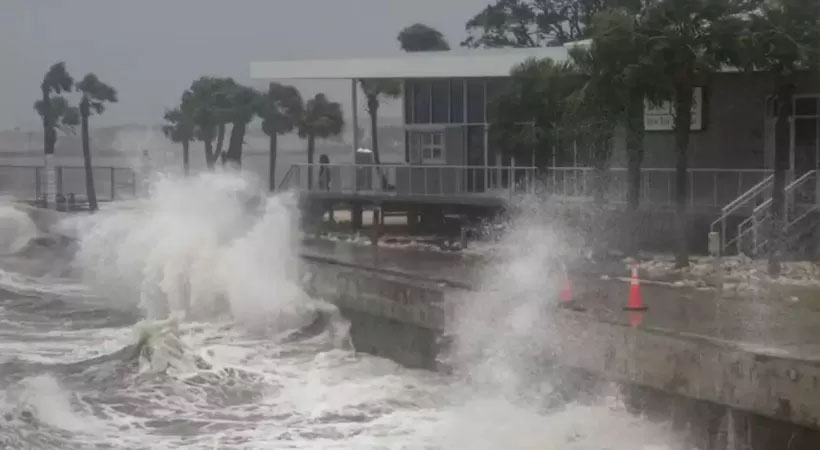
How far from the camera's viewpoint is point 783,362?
33.7 ft

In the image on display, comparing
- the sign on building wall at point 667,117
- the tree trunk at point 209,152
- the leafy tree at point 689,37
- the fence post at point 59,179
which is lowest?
the fence post at point 59,179

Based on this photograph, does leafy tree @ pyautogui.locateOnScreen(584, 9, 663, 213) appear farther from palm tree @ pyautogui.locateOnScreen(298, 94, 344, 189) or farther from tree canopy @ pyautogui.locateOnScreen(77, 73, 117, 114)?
tree canopy @ pyautogui.locateOnScreen(77, 73, 117, 114)

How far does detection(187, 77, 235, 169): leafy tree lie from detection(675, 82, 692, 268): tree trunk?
27.0 metres

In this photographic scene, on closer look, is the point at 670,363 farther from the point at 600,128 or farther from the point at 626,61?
the point at 600,128

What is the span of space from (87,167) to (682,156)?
34134 millimetres

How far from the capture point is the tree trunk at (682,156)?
18.5 m

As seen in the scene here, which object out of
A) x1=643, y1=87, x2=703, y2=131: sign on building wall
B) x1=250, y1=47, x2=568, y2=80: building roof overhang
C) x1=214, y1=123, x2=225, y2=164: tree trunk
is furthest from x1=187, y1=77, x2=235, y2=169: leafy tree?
x1=643, y1=87, x2=703, y2=131: sign on building wall

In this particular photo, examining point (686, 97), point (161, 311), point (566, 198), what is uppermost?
point (686, 97)

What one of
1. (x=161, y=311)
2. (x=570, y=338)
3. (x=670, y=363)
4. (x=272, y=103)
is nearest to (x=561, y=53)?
(x=161, y=311)

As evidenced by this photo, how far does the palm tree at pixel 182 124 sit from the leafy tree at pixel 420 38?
960 centimetres

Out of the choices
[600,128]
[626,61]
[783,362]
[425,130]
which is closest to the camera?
[783,362]

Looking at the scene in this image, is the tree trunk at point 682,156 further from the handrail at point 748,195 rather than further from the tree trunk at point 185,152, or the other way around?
the tree trunk at point 185,152

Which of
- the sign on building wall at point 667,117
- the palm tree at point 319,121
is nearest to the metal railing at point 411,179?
the sign on building wall at point 667,117

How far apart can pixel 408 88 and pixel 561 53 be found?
15.7ft
